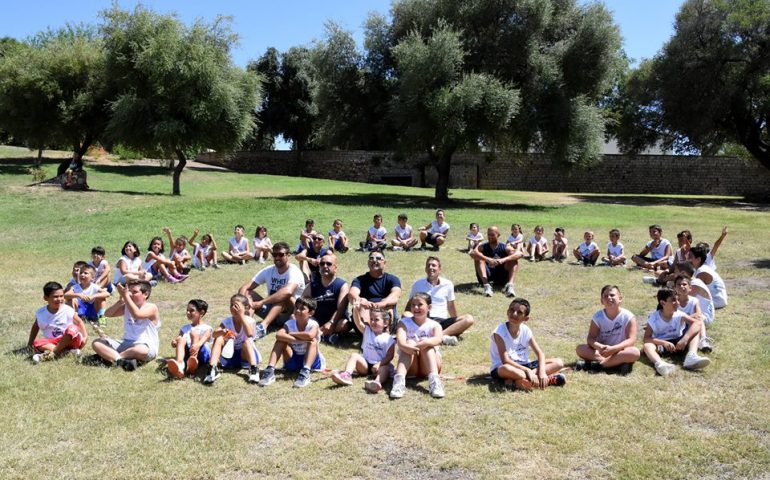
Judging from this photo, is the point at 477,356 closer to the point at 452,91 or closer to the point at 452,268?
the point at 452,268

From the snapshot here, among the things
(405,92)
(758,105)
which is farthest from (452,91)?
(758,105)

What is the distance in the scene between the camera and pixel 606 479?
4121 mm

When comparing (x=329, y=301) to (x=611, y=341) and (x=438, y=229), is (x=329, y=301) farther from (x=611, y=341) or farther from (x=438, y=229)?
(x=438, y=229)

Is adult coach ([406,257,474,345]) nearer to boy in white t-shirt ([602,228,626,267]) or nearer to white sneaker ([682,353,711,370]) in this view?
white sneaker ([682,353,711,370])

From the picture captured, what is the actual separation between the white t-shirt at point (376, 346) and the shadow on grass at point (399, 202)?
17.5 meters

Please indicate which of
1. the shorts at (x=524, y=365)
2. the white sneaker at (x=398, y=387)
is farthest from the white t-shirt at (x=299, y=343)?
the shorts at (x=524, y=365)

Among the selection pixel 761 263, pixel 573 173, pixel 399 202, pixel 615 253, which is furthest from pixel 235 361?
pixel 573 173

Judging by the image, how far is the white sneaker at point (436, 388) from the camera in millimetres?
5668

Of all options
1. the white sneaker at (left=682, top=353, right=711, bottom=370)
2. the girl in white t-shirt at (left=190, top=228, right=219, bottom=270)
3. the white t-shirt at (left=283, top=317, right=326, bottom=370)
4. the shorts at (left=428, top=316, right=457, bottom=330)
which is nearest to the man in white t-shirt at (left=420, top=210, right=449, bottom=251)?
the girl in white t-shirt at (left=190, top=228, right=219, bottom=270)

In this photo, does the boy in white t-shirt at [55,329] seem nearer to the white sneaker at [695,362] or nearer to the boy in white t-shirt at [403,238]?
the white sneaker at [695,362]

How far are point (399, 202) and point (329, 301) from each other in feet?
61.0

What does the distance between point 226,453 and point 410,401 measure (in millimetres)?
1729

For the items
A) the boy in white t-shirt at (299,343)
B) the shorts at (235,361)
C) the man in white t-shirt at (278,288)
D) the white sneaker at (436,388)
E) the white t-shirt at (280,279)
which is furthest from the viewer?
the white t-shirt at (280,279)

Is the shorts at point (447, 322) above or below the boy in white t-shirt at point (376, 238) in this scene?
below
